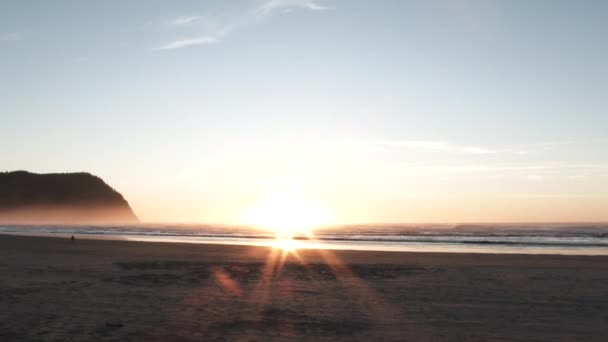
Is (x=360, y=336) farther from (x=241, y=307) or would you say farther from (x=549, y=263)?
(x=549, y=263)

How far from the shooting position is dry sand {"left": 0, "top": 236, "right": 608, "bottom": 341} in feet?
31.1

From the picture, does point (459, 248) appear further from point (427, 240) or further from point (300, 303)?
point (300, 303)

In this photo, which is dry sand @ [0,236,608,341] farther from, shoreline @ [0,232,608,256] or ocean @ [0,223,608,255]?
ocean @ [0,223,608,255]

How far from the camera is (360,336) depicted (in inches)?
Result: 365

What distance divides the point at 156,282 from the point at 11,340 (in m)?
7.81

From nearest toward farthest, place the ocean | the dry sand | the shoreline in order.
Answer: the dry sand, the shoreline, the ocean

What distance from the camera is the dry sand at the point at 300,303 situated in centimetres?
947

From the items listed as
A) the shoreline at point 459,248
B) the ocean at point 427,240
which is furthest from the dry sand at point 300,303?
the ocean at point 427,240

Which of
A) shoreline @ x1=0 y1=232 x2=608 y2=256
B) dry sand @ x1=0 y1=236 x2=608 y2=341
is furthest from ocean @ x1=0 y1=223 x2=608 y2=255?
dry sand @ x1=0 y1=236 x2=608 y2=341

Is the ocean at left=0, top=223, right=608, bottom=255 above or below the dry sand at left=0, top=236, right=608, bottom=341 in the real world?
above

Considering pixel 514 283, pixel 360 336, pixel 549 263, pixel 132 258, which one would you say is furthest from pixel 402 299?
pixel 132 258

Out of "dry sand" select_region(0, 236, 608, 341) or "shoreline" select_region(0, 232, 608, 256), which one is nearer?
"dry sand" select_region(0, 236, 608, 341)

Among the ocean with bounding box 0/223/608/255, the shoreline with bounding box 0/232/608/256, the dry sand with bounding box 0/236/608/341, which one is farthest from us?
the ocean with bounding box 0/223/608/255

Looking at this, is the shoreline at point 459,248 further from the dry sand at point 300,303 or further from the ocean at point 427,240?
the dry sand at point 300,303
